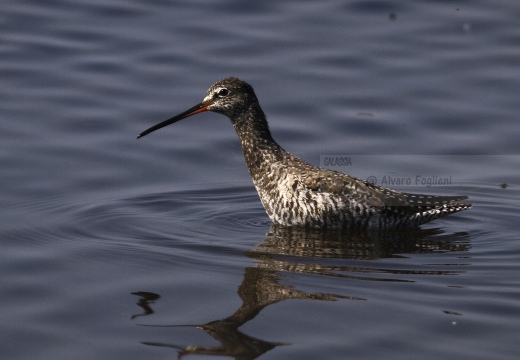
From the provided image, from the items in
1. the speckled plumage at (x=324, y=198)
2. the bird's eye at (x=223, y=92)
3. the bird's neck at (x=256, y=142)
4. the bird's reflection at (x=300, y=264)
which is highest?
the bird's eye at (x=223, y=92)

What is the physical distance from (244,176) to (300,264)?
3.59 meters

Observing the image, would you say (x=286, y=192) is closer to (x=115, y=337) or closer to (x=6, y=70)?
(x=115, y=337)

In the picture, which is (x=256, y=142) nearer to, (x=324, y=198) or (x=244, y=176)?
(x=244, y=176)

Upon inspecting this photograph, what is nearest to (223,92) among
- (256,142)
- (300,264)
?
(256,142)

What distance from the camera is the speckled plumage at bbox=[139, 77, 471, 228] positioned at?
1191 centimetres

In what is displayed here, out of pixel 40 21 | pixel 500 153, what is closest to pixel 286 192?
pixel 500 153

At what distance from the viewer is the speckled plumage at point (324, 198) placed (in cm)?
1191

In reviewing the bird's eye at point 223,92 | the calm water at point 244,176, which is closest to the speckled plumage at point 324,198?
the bird's eye at point 223,92

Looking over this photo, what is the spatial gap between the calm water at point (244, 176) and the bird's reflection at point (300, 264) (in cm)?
3

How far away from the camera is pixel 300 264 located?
33.9 ft

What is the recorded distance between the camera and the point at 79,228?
Result: 37.4 feet

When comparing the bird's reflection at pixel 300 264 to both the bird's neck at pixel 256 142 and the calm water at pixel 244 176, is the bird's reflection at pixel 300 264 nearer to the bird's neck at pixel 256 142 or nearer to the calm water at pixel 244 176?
the calm water at pixel 244 176

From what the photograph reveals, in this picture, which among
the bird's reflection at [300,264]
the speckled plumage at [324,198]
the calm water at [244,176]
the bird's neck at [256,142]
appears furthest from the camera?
the bird's neck at [256,142]

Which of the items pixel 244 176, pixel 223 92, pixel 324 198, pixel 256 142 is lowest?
pixel 324 198
